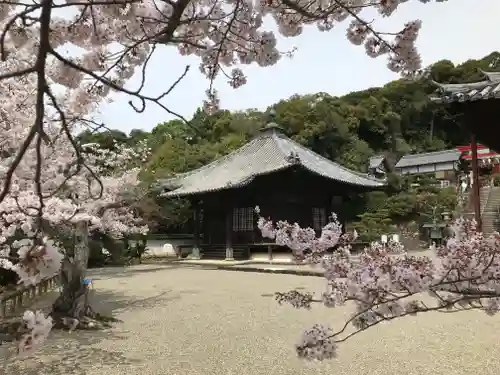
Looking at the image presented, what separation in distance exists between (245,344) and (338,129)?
27672 millimetres

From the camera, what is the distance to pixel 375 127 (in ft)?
124

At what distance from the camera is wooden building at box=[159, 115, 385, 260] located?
16.9 m

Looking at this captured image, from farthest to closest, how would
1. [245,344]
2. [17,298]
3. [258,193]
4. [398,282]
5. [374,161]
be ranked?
[374,161]
[258,193]
[17,298]
[245,344]
[398,282]

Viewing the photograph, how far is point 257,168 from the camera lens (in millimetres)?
17328

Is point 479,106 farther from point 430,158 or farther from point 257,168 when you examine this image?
point 430,158

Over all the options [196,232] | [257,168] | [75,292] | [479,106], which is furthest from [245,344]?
[196,232]

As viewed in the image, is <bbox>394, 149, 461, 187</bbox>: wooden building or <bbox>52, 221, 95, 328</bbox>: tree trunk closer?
<bbox>52, 221, 95, 328</bbox>: tree trunk

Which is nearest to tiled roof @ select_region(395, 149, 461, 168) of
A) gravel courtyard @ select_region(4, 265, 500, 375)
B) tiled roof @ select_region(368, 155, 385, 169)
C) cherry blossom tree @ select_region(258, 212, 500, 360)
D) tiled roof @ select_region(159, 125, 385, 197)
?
tiled roof @ select_region(368, 155, 385, 169)

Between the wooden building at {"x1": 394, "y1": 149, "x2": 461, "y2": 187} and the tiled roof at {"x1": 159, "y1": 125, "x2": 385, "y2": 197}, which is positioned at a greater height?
the wooden building at {"x1": 394, "y1": 149, "x2": 461, "y2": 187}

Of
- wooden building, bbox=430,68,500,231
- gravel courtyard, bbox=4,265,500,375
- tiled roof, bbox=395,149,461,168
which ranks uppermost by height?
tiled roof, bbox=395,149,461,168

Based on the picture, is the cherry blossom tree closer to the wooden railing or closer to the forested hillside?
the wooden railing

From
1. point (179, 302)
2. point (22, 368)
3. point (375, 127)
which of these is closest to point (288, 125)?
point (375, 127)

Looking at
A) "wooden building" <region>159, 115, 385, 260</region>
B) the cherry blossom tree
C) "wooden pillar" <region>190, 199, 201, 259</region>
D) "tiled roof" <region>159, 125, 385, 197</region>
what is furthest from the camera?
"wooden pillar" <region>190, 199, 201, 259</region>

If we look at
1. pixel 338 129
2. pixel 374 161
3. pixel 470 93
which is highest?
pixel 338 129
